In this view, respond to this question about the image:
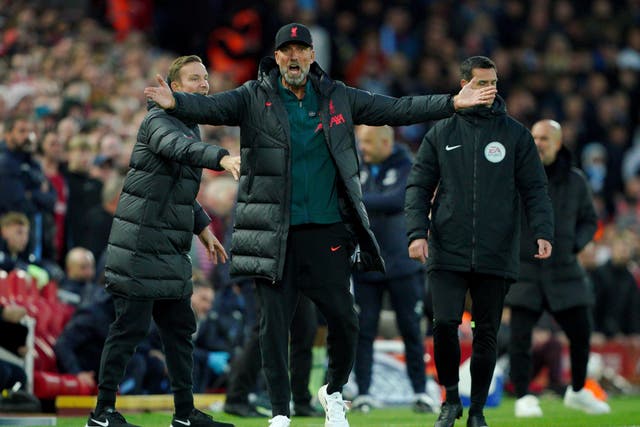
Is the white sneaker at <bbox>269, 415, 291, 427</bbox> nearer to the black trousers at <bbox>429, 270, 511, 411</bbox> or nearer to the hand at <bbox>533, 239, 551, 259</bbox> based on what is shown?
the black trousers at <bbox>429, 270, 511, 411</bbox>

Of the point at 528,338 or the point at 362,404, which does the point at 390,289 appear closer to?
the point at 362,404

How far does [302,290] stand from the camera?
8.97m

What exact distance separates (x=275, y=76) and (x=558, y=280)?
4.07 meters

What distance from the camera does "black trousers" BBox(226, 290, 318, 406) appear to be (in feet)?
37.1

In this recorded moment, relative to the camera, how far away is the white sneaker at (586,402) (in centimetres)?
1227

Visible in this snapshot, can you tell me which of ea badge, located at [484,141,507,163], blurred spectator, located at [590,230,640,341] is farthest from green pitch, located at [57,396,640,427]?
blurred spectator, located at [590,230,640,341]

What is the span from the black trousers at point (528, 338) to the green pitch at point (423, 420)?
37 cm

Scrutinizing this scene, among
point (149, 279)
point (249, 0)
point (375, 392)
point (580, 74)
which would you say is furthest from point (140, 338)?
point (580, 74)

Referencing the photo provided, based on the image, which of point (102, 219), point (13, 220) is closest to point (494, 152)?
point (13, 220)

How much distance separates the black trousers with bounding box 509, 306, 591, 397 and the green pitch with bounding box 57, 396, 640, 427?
0.37 metres

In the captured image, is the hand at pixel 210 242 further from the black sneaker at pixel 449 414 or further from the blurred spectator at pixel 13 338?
the blurred spectator at pixel 13 338

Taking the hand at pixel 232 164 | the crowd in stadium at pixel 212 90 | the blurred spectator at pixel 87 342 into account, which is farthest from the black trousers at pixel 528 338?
the hand at pixel 232 164

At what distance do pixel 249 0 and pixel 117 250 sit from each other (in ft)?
50.7

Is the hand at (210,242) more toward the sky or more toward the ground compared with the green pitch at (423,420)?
more toward the sky
